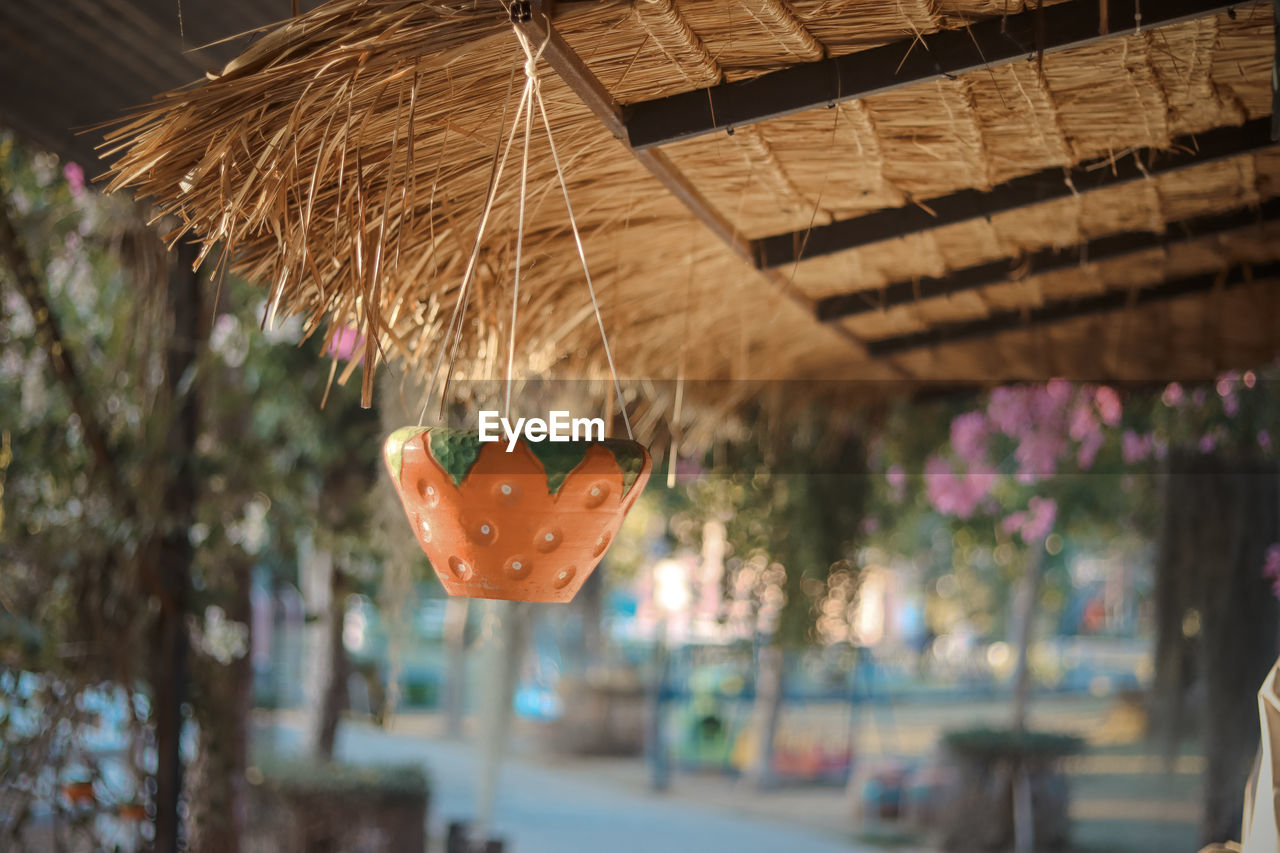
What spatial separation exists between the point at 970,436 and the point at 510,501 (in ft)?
13.9

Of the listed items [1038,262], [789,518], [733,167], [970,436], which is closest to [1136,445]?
[970,436]

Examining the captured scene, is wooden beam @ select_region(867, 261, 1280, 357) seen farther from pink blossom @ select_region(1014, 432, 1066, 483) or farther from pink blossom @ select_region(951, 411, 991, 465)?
pink blossom @ select_region(1014, 432, 1066, 483)

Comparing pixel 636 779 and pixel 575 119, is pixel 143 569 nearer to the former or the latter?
pixel 575 119

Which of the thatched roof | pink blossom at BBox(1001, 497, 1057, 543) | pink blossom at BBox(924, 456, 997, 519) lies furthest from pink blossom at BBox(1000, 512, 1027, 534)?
the thatched roof

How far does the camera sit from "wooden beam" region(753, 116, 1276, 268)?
175cm

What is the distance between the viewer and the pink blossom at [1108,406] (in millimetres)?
4039

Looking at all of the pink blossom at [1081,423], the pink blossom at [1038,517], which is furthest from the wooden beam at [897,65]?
the pink blossom at [1038,517]

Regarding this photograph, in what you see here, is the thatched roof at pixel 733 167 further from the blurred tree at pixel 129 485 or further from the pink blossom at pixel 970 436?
the pink blossom at pixel 970 436

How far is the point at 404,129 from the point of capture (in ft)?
4.24

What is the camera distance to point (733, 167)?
1.70 metres

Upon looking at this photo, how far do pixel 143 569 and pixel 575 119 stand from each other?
187cm

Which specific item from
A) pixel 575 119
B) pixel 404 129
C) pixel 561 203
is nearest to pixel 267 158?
pixel 404 129

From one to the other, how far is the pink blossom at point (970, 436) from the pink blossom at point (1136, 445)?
24.2 inches

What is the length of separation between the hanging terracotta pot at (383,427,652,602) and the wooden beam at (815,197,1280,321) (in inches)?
61.2
